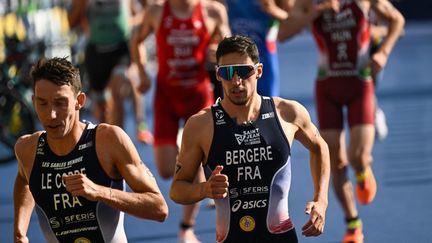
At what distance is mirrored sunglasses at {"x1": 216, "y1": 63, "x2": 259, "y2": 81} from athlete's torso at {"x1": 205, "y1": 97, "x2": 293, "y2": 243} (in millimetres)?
265

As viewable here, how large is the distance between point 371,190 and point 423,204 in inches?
67.1

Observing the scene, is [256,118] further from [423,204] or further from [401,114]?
[401,114]

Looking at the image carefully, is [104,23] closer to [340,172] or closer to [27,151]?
[340,172]

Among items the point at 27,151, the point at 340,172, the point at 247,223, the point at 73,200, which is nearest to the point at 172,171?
the point at 340,172

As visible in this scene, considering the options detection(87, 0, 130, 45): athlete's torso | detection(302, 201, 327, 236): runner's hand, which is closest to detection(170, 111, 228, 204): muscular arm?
detection(302, 201, 327, 236): runner's hand

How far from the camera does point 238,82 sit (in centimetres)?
614

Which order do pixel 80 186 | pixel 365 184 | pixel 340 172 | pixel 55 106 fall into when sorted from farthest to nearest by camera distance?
pixel 365 184 < pixel 340 172 < pixel 55 106 < pixel 80 186

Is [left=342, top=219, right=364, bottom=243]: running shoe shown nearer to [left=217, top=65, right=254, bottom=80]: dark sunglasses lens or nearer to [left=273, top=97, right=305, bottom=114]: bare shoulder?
[left=273, top=97, right=305, bottom=114]: bare shoulder

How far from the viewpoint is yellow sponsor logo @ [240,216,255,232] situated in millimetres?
6160

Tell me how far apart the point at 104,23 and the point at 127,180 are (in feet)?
25.8

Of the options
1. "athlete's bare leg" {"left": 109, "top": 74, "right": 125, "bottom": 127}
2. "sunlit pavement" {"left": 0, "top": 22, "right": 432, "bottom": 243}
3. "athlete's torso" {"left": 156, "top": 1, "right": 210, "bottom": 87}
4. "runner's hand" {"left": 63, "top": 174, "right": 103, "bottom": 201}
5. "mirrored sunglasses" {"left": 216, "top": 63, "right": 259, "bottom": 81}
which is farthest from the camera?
"athlete's bare leg" {"left": 109, "top": 74, "right": 125, "bottom": 127}

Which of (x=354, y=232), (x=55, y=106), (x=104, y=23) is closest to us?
(x=55, y=106)

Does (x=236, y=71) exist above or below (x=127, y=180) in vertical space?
above

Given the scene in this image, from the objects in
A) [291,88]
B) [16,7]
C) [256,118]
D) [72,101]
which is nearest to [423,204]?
[256,118]
